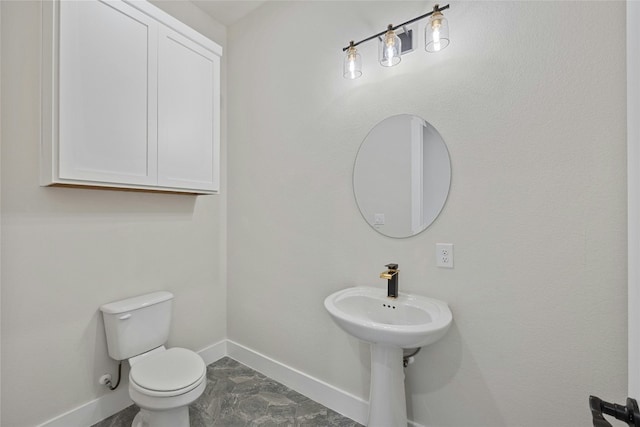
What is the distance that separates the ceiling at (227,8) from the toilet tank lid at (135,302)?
2207 mm

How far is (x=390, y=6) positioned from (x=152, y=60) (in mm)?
1427

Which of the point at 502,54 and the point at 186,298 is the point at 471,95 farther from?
the point at 186,298

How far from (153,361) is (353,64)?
2.07 metres

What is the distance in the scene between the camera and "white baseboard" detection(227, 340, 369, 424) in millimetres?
1834

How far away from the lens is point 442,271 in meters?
1.54

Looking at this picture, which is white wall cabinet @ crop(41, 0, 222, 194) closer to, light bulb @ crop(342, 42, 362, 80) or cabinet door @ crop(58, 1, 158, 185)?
cabinet door @ crop(58, 1, 158, 185)

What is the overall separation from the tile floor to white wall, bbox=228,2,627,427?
20 centimetres

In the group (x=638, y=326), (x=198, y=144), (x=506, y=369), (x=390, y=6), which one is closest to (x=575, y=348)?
(x=506, y=369)

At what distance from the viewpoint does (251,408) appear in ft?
6.38

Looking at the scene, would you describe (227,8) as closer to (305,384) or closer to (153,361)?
(153,361)

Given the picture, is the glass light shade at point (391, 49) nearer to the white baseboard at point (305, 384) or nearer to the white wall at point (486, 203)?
the white wall at point (486, 203)

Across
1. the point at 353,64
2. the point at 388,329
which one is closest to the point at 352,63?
the point at 353,64

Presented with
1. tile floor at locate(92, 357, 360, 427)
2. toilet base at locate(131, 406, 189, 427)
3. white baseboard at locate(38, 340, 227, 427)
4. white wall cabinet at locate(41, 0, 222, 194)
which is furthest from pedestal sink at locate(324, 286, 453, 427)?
white baseboard at locate(38, 340, 227, 427)

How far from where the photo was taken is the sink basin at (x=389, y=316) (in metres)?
1.25
